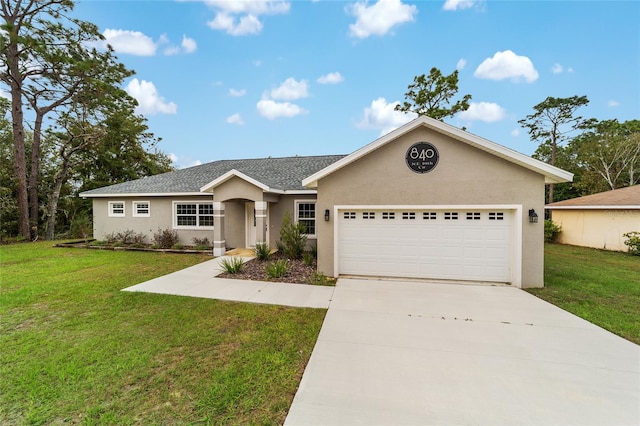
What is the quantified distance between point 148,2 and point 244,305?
14.5m

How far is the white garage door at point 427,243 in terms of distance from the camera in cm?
726

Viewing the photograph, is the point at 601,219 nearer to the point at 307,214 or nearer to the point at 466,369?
the point at 307,214

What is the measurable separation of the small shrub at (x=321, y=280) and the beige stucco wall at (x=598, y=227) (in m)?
15.9

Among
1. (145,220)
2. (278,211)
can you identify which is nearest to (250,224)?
(278,211)

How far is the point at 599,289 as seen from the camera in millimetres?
6750

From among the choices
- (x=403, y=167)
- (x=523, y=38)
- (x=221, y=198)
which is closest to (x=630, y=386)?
(x=403, y=167)

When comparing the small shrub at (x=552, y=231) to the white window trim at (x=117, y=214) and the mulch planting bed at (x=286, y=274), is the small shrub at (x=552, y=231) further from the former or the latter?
the white window trim at (x=117, y=214)

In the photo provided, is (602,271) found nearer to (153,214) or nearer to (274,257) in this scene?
(274,257)

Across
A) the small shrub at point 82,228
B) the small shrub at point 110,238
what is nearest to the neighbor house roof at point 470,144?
the small shrub at point 110,238

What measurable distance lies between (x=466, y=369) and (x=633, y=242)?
1562 centimetres

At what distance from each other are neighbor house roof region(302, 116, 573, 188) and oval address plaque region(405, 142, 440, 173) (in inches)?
20.6

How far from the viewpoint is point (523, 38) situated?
11.5 metres

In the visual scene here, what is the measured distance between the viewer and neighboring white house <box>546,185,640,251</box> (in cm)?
1262

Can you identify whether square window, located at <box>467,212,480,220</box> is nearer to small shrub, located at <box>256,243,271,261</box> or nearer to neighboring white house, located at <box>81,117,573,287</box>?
neighboring white house, located at <box>81,117,573,287</box>
